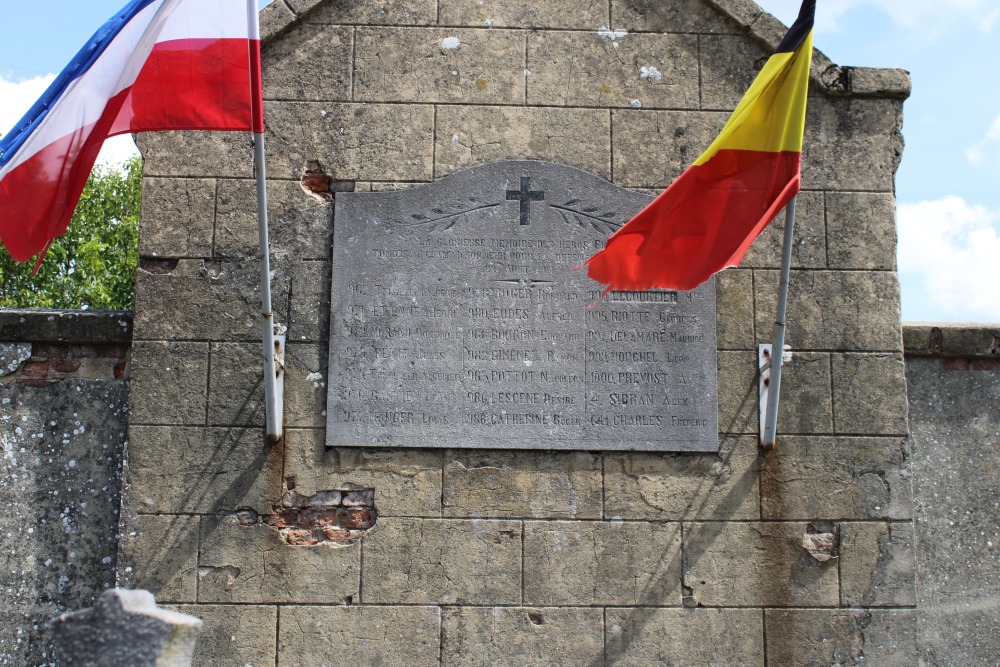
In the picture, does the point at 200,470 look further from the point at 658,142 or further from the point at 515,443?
the point at 658,142

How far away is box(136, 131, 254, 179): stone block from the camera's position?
4.77 meters

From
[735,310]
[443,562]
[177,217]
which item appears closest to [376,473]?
[443,562]

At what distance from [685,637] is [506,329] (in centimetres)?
164

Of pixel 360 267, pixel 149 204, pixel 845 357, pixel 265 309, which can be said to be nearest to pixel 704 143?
pixel 845 357

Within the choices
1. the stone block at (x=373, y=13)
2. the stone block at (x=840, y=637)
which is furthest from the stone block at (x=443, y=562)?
the stone block at (x=373, y=13)

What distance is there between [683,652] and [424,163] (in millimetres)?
2634

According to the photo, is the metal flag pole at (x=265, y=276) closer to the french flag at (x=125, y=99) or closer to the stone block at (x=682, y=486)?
the french flag at (x=125, y=99)

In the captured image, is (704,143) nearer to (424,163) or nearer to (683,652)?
(424,163)

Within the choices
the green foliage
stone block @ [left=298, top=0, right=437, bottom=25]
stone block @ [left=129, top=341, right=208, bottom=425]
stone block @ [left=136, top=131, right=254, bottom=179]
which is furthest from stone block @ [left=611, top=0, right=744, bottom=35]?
the green foliage

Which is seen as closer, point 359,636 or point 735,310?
point 359,636

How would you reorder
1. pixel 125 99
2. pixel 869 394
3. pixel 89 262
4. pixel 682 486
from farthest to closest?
pixel 89 262
pixel 869 394
pixel 682 486
pixel 125 99

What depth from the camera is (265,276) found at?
4273mm

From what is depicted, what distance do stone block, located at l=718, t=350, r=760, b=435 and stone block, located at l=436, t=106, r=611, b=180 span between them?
1114mm

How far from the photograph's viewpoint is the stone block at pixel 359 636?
4.35 m
